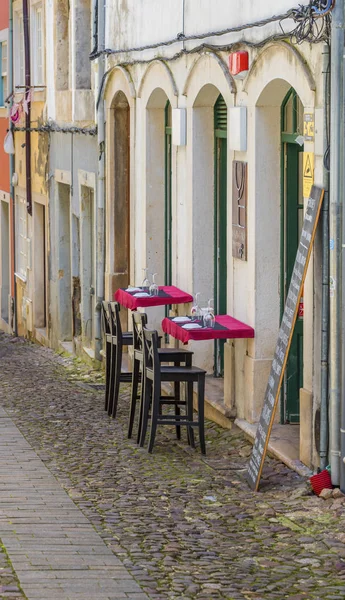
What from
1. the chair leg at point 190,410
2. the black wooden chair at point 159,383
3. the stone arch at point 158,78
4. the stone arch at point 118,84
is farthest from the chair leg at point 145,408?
the stone arch at point 118,84

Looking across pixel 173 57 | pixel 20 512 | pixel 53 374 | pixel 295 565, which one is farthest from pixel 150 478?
pixel 53 374

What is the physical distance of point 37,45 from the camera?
21.5 meters

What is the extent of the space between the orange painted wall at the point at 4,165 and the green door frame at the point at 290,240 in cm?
1421

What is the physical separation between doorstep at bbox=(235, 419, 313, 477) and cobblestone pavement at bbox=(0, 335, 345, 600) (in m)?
0.07

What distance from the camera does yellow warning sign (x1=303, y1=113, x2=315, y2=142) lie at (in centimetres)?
953

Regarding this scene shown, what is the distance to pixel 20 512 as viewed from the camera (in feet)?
29.2

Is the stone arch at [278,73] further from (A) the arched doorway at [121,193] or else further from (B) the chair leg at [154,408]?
(A) the arched doorway at [121,193]

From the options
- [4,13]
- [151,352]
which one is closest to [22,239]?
[4,13]

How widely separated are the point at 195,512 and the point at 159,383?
1972 millimetres

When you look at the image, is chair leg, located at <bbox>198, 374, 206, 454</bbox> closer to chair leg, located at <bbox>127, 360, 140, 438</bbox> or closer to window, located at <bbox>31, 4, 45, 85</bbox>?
chair leg, located at <bbox>127, 360, 140, 438</bbox>

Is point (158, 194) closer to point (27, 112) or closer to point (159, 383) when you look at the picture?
point (159, 383)

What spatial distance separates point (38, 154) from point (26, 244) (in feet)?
6.79

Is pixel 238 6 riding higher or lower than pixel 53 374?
higher

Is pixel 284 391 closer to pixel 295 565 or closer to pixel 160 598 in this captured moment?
pixel 295 565
